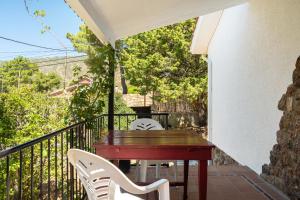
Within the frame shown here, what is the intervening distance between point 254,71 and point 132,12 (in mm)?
2178

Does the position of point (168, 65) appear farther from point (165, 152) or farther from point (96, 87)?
point (165, 152)

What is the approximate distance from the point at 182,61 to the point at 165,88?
1508 millimetres

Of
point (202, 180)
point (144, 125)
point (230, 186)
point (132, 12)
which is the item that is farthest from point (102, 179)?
point (144, 125)

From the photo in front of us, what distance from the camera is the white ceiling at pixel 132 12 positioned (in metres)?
3.40

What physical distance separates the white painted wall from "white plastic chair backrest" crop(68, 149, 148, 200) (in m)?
2.53

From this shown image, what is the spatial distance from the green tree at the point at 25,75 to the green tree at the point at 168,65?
1359cm

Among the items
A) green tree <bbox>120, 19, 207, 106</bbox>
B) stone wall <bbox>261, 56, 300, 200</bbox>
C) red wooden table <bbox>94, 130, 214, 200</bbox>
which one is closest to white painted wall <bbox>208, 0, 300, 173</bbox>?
stone wall <bbox>261, 56, 300, 200</bbox>

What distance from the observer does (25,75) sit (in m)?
29.2

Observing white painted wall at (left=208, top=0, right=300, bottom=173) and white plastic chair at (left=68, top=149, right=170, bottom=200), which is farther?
white painted wall at (left=208, top=0, right=300, bottom=173)

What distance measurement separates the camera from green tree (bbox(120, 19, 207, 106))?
15.8m

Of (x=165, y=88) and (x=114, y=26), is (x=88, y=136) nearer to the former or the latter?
(x=114, y=26)

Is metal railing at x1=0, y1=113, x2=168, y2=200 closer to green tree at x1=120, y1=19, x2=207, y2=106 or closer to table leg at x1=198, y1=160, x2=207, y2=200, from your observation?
table leg at x1=198, y1=160, x2=207, y2=200

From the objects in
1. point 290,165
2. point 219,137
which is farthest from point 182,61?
point 290,165

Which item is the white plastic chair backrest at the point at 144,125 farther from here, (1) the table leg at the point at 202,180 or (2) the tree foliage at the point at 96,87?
(1) the table leg at the point at 202,180
